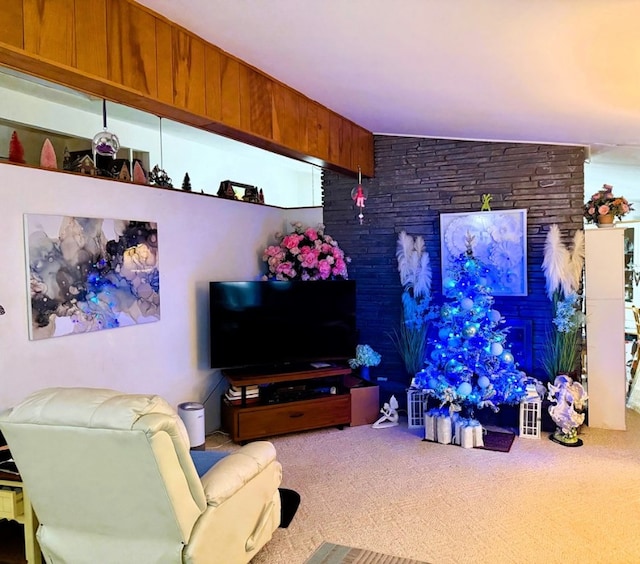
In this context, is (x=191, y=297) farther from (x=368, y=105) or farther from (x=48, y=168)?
(x=368, y=105)

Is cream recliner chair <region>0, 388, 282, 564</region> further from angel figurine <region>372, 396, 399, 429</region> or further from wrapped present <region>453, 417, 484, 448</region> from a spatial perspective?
angel figurine <region>372, 396, 399, 429</region>

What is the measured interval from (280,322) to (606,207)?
116 inches

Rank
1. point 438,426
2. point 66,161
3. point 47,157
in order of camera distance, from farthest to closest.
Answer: point 438,426 < point 66,161 < point 47,157

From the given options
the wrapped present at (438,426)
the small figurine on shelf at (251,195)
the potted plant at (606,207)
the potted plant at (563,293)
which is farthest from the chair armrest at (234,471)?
the potted plant at (606,207)

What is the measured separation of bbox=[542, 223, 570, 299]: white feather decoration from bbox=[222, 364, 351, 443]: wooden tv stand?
1891 mm

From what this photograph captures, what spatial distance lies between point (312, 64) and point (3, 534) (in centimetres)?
298

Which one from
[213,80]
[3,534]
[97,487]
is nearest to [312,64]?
[213,80]

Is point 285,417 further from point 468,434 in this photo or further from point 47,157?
point 47,157

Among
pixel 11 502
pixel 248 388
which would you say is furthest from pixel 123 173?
pixel 11 502

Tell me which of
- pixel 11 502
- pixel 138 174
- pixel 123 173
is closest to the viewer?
pixel 11 502

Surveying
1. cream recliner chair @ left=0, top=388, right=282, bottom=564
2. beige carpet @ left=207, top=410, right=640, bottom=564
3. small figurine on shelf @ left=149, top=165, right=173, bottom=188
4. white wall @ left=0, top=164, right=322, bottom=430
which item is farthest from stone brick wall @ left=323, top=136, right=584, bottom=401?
cream recliner chair @ left=0, top=388, right=282, bottom=564

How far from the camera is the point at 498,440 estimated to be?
13.4ft

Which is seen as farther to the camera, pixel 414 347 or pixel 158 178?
pixel 414 347

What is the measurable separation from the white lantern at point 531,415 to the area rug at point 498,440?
0.12 meters
